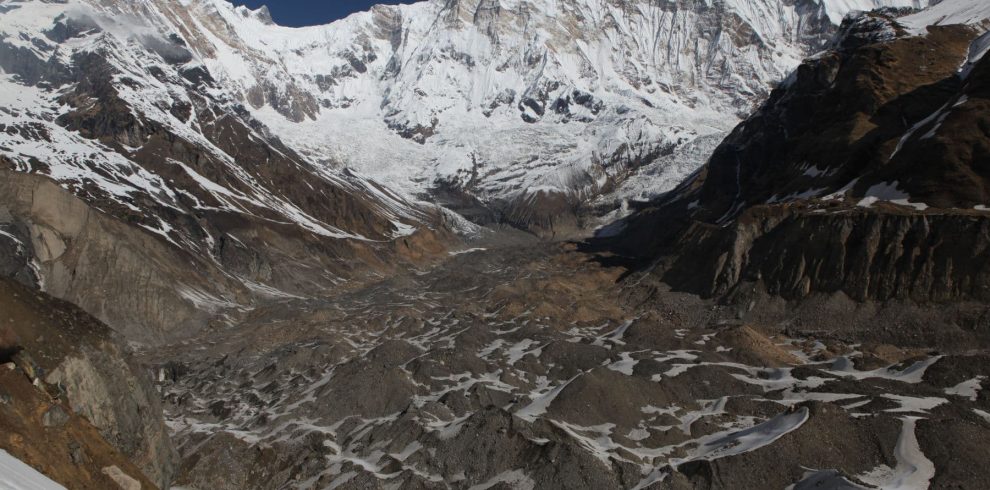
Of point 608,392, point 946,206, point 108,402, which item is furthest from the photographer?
point 946,206

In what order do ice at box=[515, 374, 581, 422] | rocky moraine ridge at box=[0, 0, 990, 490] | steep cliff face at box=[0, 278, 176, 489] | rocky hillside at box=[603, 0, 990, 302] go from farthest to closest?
rocky hillside at box=[603, 0, 990, 302]
ice at box=[515, 374, 581, 422]
rocky moraine ridge at box=[0, 0, 990, 490]
steep cliff face at box=[0, 278, 176, 489]

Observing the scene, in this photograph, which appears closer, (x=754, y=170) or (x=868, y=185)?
(x=868, y=185)

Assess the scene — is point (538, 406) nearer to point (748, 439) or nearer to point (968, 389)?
point (748, 439)

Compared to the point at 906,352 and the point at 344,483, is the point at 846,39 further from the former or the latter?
the point at 344,483

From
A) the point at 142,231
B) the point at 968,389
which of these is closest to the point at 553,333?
the point at 968,389

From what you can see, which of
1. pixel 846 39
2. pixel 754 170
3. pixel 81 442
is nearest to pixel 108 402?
pixel 81 442

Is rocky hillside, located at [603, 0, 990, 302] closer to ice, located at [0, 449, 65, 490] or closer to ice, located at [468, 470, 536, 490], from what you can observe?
ice, located at [468, 470, 536, 490]

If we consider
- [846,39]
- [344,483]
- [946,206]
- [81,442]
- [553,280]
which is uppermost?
[846,39]

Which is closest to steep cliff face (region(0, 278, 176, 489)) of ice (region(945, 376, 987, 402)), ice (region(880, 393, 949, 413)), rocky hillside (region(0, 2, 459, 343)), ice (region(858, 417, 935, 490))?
ice (region(858, 417, 935, 490))
